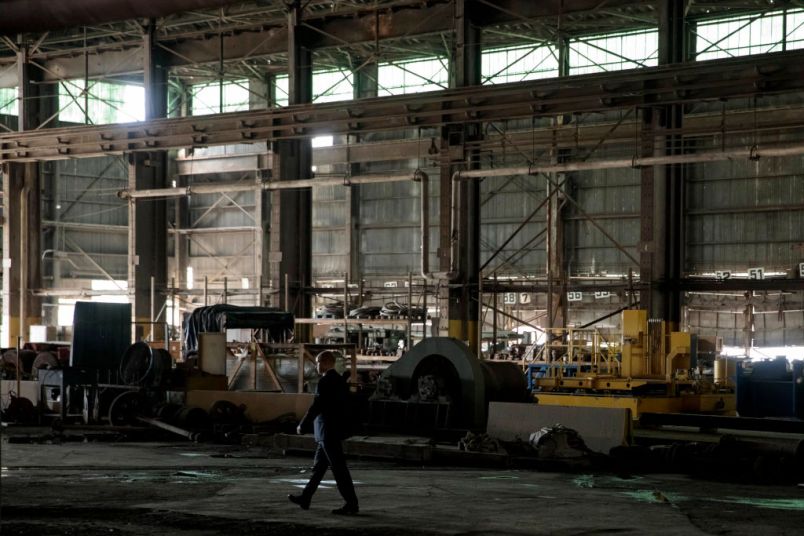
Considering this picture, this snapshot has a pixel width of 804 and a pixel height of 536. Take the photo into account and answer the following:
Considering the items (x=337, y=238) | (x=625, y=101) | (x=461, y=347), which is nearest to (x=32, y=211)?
(x=337, y=238)

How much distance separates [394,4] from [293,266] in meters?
7.65

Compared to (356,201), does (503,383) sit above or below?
below

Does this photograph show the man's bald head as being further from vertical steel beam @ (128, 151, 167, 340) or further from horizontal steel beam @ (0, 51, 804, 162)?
vertical steel beam @ (128, 151, 167, 340)

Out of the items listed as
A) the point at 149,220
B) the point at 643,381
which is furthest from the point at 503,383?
the point at 149,220

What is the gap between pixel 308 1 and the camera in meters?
31.2

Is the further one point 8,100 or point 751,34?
point 8,100

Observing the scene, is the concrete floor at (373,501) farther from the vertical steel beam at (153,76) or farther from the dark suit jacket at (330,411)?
the vertical steel beam at (153,76)

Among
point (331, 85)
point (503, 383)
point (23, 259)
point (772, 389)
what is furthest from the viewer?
point (331, 85)

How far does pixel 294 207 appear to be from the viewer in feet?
106

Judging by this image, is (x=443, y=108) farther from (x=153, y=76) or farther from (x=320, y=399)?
(x=320, y=399)

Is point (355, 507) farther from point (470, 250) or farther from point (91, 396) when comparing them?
point (470, 250)

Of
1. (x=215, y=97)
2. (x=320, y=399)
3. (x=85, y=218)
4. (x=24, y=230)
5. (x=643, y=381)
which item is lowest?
(x=643, y=381)

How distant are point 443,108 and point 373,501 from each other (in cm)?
1776

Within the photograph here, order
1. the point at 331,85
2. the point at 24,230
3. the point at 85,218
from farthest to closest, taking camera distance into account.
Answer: the point at 85,218 < the point at 331,85 < the point at 24,230
